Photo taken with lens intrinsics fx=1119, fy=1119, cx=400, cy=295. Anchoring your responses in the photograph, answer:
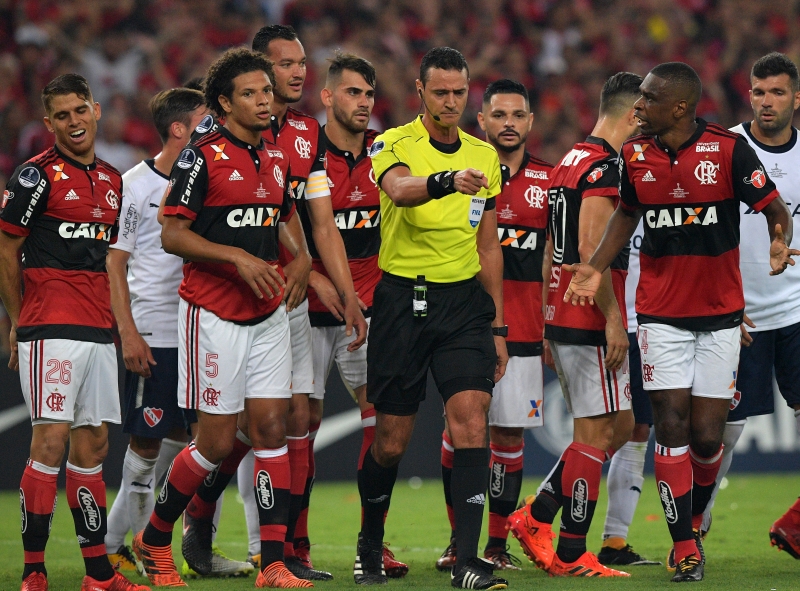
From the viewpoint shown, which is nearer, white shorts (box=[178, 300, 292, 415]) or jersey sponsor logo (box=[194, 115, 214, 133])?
white shorts (box=[178, 300, 292, 415])

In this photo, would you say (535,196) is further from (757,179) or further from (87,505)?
(87,505)

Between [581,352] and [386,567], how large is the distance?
64.5 inches

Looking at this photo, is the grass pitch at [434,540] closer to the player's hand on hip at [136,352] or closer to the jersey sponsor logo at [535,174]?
the player's hand on hip at [136,352]

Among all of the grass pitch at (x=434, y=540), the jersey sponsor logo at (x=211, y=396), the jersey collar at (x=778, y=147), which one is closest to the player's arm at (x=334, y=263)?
the jersey sponsor logo at (x=211, y=396)

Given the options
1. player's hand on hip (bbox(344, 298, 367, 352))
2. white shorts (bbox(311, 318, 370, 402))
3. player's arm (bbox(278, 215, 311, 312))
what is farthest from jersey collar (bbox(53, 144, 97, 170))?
white shorts (bbox(311, 318, 370, 402))

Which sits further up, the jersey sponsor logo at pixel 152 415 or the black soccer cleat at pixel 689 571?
the jersey sponsor logo at pixel 152 415

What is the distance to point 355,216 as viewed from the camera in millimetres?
6871

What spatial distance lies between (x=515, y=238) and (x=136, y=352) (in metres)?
2.37

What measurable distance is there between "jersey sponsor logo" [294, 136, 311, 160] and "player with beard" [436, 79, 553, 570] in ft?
4.00

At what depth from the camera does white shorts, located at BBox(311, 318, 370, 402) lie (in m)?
6.84

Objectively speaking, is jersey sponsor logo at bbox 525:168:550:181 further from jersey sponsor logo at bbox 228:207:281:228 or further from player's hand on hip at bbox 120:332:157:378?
player's hand on hip at bbox 120:332:157:378

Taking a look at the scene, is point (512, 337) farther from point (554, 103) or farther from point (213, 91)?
point (554, 103)

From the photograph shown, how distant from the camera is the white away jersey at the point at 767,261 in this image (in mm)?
6566

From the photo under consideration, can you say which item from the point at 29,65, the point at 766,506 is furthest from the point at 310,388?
the point at 29,65
